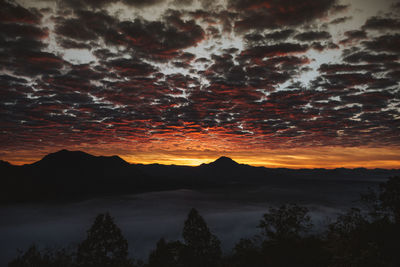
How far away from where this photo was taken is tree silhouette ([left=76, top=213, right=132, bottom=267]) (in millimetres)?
43531

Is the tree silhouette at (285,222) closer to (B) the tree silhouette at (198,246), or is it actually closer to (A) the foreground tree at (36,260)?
(B) the tree silhouette at (198,246)

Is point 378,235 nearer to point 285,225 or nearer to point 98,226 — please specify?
point 285,225

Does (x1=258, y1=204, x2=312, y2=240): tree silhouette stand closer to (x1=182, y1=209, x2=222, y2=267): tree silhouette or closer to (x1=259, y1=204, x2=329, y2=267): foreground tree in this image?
(x1=259, y1=204, x2=329, y2=267): foreground tree

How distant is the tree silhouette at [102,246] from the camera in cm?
4353

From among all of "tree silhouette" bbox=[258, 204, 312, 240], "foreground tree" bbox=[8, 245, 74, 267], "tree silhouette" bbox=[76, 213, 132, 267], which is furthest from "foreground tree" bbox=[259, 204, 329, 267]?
"foreground tree" bbox=[8, 245, 74, 267]

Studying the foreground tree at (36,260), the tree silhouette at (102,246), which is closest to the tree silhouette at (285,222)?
the tree silhouette at (102,246)

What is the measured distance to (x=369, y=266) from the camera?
19.9m

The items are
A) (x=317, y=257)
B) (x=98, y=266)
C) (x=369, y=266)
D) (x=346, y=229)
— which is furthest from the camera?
→ (x=98, y=266)

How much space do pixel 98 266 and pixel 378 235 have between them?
172 ft

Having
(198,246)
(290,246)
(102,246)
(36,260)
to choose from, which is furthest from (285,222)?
(36,260)

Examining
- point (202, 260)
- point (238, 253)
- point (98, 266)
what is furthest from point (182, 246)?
point (98, 266)

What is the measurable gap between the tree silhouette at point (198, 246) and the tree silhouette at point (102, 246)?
14.1 meters

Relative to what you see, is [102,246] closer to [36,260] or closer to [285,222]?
[36,260]

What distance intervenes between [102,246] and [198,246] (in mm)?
21386
